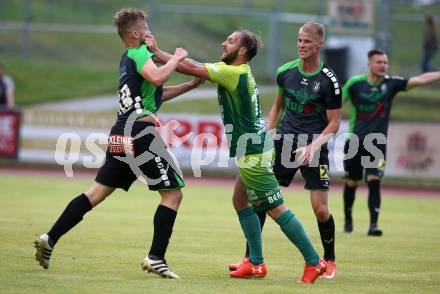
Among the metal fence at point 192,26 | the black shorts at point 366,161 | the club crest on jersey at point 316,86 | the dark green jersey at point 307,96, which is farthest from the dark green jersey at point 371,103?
the metal fence at point 192,26

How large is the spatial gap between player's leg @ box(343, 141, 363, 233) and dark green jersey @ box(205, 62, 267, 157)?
15.6 feet

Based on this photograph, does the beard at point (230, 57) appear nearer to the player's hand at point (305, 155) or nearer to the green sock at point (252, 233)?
the player's hand at point (305, 155)

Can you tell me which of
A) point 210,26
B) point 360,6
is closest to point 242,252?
point 360,6

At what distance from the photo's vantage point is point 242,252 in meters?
10.4

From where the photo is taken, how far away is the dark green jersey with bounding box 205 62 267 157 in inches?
318

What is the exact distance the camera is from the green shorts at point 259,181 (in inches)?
324

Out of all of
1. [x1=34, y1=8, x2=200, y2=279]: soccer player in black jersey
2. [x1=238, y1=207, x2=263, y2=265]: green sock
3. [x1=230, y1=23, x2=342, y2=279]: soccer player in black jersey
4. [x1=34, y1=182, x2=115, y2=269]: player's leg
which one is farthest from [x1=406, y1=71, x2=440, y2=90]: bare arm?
[x1=34, y1=182, x2=115, y2=269]: player's leg

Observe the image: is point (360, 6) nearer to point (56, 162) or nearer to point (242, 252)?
point (56, 162)

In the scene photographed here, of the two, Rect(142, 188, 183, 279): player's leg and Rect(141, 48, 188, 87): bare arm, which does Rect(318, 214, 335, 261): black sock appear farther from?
Rect(141, 48, 188, 87): bare arm

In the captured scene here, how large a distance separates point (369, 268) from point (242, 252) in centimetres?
162

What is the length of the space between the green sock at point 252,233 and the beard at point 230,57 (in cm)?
143

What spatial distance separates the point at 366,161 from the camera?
42.4 ft

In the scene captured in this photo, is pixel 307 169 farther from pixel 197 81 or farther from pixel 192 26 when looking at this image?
pixel 192 26

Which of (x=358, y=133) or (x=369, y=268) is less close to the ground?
(x=358, y=133)
